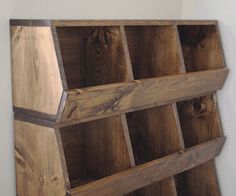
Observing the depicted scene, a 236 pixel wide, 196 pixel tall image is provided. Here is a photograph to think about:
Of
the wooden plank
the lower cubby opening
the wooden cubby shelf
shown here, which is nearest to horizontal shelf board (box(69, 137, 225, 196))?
the wooden cubby shelf

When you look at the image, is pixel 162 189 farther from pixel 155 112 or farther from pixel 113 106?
pixel 113 106

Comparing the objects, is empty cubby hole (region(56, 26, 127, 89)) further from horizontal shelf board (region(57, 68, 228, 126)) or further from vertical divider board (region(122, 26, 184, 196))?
vertical divider board (region(122, 26, 184, 196))

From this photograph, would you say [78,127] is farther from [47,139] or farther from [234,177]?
[234,177]

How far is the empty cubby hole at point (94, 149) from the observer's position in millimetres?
1530

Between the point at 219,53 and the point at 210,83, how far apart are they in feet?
0.57

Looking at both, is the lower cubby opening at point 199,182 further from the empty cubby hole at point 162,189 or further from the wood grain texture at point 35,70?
the wood grain texture at point 35,70

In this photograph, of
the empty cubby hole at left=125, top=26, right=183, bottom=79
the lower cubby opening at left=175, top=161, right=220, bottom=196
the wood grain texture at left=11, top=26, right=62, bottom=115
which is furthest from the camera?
the lower cubby opening at left=175, top=161, right=220, bottom=196

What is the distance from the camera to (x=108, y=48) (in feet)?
5.00

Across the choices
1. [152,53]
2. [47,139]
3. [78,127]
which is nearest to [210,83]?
[152,53]

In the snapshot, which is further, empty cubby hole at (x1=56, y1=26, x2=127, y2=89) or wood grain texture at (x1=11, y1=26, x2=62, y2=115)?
empty cubby hole at (x1=56, y1=26, x2=127, y2=89)

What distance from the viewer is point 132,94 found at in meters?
1.46

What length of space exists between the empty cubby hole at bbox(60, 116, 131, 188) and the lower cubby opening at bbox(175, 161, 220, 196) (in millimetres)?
597

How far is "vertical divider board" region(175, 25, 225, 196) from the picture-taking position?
1.93m

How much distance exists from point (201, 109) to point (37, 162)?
91 cm
